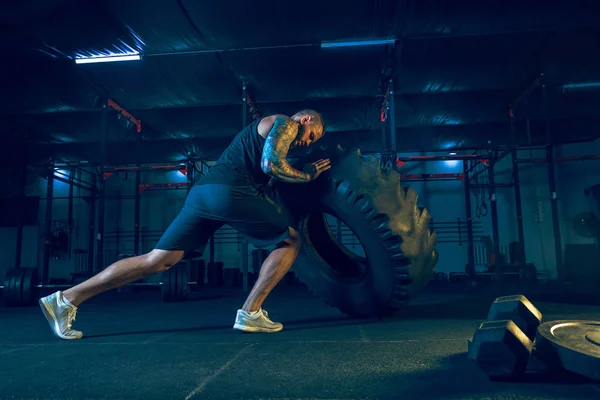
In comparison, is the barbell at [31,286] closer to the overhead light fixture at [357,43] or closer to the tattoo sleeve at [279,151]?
the tattoo sleeve at [279,151]

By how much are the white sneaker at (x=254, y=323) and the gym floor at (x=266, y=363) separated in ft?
0.19

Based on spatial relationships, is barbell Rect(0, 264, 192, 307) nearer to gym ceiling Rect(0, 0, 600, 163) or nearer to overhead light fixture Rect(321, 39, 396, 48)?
gym ceiling Rect(0, 0, 600, 163)

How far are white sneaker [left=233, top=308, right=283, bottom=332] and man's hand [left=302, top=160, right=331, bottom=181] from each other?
69 centimetres

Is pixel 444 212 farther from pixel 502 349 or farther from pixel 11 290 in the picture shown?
pixel 502 349

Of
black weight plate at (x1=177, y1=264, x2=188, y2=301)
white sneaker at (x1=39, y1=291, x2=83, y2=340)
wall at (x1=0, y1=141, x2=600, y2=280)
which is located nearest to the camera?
white sneaker at (x1=39, y1=291, x2=83, y2=340)

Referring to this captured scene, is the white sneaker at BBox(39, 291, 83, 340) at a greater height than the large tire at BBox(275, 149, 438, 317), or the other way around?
the large tire at BBox(275, 149, 438, 317)

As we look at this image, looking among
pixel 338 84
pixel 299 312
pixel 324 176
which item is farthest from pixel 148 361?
pixel 338 84

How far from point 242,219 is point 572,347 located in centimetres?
127

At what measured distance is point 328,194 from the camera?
2.08 m

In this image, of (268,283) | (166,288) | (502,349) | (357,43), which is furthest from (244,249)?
(502,349)

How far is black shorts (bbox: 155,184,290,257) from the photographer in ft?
6.01

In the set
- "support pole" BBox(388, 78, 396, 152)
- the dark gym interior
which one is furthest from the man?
"support pole" BBox(388, 78, 396, 152)

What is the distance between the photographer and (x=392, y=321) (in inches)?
82.8

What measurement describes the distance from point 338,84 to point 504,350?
4829mm
